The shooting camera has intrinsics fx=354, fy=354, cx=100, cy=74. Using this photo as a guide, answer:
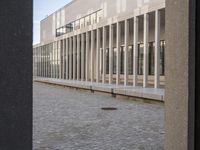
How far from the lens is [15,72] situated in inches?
84.2

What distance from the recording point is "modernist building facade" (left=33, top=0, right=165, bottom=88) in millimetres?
23594

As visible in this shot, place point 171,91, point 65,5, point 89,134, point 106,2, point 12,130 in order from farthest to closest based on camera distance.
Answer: point 65,5, point 106,2, point 89,134, point 171,91, point 12,130

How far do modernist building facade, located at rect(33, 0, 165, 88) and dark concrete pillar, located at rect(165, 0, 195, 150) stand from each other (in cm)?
1599

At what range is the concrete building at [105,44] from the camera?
77.3 ft

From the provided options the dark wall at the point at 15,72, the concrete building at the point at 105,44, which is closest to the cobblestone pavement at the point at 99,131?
the dark wall at the point at 15,72

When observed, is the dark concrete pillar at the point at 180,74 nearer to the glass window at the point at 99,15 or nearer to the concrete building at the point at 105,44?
the concrete building at the point at 105,44

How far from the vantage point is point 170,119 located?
163 inches

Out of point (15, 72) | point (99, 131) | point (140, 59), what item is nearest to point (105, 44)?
point (140, 59)

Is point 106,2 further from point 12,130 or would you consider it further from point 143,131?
point 12,130

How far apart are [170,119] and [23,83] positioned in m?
2.40

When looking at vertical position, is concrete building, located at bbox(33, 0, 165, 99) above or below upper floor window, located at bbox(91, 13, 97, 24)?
below

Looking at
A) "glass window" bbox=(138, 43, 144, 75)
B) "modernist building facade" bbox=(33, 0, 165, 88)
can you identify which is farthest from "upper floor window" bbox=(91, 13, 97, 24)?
"glass window" bbox=(138, 43, 144, 75)

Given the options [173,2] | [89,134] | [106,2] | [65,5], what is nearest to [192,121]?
[173,2]

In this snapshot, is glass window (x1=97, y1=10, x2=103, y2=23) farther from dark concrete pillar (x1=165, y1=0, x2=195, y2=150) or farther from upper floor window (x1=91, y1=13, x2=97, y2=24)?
dark concrete pillar (x1=165, y1=0, x2=195, y2=150)
